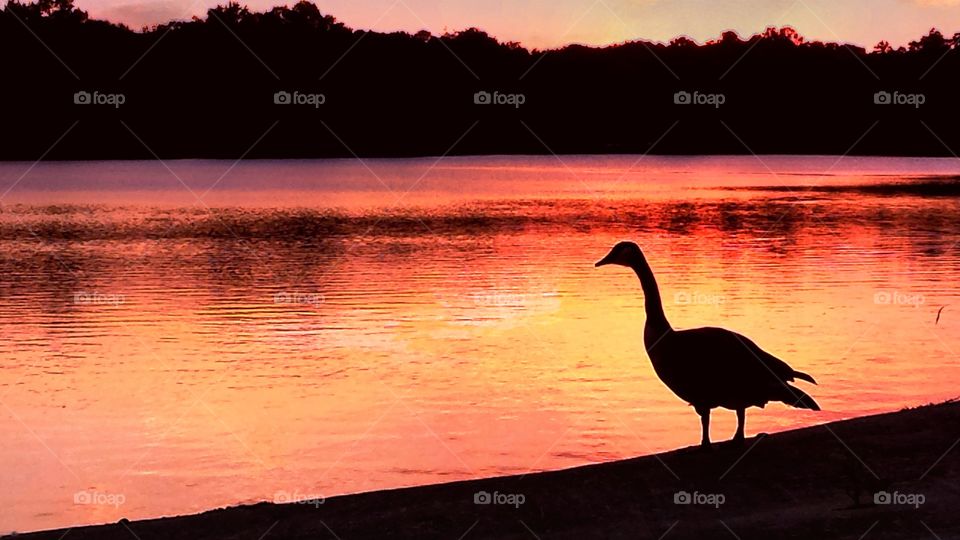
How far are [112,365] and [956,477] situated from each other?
49.3 feet

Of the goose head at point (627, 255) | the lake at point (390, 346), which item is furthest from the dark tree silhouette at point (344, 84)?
the goose head at point (627, 255)

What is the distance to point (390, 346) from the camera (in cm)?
2417

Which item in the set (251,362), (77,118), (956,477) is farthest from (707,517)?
(77,118)

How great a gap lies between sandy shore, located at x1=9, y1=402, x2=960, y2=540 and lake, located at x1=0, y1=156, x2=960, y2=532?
10.7ft

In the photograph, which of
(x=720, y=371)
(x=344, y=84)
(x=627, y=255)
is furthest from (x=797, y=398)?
(x=344, y=84)

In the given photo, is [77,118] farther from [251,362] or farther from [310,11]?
[251,362]

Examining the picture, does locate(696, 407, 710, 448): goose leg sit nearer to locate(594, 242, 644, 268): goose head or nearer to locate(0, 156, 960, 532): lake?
locate(594, 242, 644, 268): goose head

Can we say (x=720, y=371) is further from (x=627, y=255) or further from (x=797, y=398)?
(x=627, y=255)

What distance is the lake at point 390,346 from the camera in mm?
16078

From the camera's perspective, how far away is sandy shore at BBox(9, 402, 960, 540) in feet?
32.1

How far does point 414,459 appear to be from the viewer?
1611 cm

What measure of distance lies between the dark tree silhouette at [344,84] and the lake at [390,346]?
108 m

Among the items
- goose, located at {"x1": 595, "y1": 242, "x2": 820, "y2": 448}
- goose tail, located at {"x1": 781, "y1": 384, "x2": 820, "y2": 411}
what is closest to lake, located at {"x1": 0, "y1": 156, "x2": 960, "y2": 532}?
goose, located at {"x1": 595, "y1": 242, "x2": 820, "y2": 448}

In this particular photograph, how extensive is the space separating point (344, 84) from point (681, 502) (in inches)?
6661
